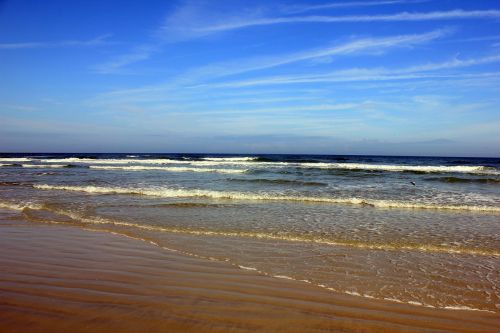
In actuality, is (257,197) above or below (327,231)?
above

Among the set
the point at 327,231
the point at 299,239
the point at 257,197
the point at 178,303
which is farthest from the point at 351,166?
the point at 178,303

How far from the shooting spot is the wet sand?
3.57 m

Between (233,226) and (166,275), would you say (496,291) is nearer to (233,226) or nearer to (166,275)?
(166,275)

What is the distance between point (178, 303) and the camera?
4070 millimetres

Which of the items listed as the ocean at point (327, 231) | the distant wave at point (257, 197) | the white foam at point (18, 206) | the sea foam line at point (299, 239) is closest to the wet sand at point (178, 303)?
the ocean at point (327, 231)

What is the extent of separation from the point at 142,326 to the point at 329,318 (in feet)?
6.18

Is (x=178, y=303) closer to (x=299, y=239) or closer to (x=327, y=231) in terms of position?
(x=299, y=239)

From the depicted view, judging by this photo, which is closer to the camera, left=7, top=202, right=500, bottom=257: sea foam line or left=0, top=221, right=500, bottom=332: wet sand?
left=0, top=221, right=500, bottom=332: wet sand

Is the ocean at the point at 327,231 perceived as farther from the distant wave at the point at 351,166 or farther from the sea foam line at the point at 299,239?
the distant wave at the point at 351,166

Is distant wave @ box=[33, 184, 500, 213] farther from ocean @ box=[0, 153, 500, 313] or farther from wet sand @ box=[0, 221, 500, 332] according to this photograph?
wet sand @ box=[0, 221, 500, 332]

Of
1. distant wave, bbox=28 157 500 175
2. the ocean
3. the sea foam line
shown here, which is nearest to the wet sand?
the ocean

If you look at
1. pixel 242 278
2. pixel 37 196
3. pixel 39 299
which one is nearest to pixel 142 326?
pixel 39 299

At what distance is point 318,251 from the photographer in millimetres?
6672

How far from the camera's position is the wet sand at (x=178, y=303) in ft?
11.7
